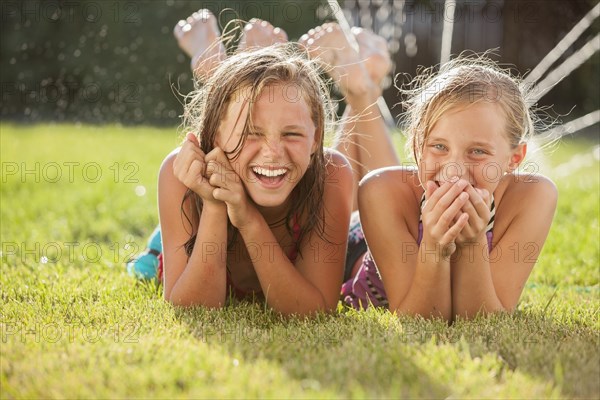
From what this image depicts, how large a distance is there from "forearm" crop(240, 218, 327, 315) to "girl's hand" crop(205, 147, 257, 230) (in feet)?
0.14

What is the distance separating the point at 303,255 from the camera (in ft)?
8.60

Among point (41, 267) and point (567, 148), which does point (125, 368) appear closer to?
point (41, 267)

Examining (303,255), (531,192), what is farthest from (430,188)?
(303,255)

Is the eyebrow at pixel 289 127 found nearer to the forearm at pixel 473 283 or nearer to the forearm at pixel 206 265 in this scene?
the forearm at pixel 206 265

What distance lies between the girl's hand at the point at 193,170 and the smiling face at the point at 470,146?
2.31 feet

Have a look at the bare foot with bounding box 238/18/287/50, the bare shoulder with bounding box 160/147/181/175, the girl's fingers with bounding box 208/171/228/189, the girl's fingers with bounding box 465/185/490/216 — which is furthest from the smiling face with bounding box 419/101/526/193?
the bare foot with bounding box 238/18/287/50

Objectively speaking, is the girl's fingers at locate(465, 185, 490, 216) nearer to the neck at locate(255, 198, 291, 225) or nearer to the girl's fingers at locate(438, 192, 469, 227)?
the girl's fingers at locate(438, 192, 469, 227)

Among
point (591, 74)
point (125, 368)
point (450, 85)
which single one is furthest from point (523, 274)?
point (591, 74)

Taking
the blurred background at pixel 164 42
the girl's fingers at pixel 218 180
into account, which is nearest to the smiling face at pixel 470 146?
the girl's fingers at pixel 218 180

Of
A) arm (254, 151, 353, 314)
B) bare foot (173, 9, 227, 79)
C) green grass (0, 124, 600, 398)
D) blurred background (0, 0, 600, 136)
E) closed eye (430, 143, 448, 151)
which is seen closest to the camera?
green grass (0, 124, 600, 398)

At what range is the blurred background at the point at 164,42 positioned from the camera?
11477 millimetres

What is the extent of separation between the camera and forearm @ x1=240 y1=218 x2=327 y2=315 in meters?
2.45

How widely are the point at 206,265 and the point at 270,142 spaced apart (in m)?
0.45

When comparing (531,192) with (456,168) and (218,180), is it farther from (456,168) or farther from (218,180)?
(218,180)
